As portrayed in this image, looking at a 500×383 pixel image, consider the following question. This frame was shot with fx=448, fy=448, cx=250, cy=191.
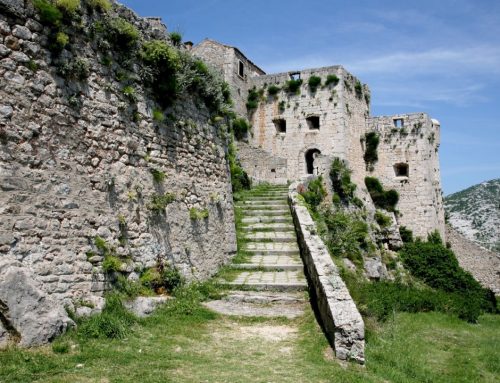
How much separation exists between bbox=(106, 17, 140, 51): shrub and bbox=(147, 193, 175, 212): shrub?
265cm

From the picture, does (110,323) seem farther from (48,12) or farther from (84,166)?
(48,12)

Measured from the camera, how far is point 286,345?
6266 mm

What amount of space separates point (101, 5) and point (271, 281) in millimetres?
5937

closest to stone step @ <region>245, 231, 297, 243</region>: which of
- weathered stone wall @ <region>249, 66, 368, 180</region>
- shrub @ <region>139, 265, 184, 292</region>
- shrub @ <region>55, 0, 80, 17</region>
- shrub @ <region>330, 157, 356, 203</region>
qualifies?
shrub @ <region>139, 265, 184, 292</region>

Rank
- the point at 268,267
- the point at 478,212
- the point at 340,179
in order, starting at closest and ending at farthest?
1. the point at 268,267
2. the point at 340,179
3. the point at 478,212

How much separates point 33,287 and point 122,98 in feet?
11.7

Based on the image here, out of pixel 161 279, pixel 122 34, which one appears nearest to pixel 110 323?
pixel 161 279

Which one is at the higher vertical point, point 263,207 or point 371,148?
point 371,148

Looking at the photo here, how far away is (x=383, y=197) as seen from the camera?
28516mm

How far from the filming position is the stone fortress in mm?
26859

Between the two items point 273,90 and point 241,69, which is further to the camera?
point 273,90

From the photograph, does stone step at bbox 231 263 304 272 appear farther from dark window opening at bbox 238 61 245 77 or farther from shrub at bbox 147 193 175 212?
dark window opening at bbox 238 61 245 77

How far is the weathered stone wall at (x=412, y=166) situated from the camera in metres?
28.1

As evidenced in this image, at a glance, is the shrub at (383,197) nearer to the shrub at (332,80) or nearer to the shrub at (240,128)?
the shrub at (332,80)
